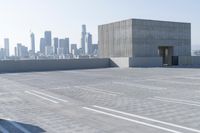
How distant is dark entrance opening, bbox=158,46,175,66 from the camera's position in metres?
47.1

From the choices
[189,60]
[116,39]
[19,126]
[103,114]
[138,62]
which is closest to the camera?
[19,126]

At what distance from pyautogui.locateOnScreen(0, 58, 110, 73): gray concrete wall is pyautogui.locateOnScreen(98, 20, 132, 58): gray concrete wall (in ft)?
8.44

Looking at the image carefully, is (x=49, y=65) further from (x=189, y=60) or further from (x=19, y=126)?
(x=19, y=126)

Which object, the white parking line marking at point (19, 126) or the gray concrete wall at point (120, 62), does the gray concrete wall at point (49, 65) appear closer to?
the gray concrete wall at point (120, 62)

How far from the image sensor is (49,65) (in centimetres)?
4228

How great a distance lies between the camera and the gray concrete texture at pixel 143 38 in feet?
143

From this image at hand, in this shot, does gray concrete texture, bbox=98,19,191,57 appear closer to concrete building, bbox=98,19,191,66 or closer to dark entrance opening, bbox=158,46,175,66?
concrete building, bbox=98,19,191,66

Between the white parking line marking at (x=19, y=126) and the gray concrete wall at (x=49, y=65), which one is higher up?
the gray concrete wall at (x=49, y=65)

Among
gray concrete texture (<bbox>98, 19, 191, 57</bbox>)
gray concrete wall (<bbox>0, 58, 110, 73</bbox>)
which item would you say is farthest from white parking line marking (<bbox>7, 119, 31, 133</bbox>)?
gray concrete texture (<bbox>98, 19, 191, 57</bbox>)

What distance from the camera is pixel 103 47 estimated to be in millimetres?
49719

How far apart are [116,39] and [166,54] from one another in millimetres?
9280

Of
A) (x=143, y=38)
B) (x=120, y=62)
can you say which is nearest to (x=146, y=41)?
(x=143, y=38)

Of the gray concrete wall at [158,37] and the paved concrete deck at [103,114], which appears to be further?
the gray concrete wall at [158,37]


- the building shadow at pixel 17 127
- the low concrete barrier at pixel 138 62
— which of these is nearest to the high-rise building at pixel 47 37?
the low concrete barrier at pixel 138 62
